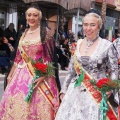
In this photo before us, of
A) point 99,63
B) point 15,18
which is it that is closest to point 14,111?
point 99,63

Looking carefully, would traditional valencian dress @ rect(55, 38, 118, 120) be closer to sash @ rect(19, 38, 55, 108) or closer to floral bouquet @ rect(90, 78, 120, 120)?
floral bouquet @ rect(90, 78, 120, 120)

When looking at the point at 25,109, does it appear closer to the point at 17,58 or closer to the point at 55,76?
the point at 55,76

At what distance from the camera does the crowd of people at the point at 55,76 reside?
367 centimetres

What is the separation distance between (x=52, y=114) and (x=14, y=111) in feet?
1.39

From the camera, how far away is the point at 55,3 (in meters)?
14.8

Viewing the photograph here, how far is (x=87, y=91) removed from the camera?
12.1ft

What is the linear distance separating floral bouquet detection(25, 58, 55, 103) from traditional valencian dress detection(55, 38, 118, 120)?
664mm

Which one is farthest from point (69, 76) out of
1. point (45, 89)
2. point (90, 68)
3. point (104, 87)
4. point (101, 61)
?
point (45, 89)

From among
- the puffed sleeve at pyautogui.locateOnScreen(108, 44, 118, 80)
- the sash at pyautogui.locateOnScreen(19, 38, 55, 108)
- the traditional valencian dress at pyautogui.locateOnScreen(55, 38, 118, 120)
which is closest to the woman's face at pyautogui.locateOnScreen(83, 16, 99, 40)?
the traditional valencian dress at pyautogui.locateOnScreen(55, 38, 118, 120)

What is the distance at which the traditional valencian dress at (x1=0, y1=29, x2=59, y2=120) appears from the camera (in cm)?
445

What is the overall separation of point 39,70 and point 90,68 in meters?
0.83

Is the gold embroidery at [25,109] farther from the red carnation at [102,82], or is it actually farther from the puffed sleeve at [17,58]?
the red carnation at [102,82]

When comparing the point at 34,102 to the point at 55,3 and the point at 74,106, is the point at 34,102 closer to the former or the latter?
the point at 74,106

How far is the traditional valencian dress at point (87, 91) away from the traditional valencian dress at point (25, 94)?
747 mm
